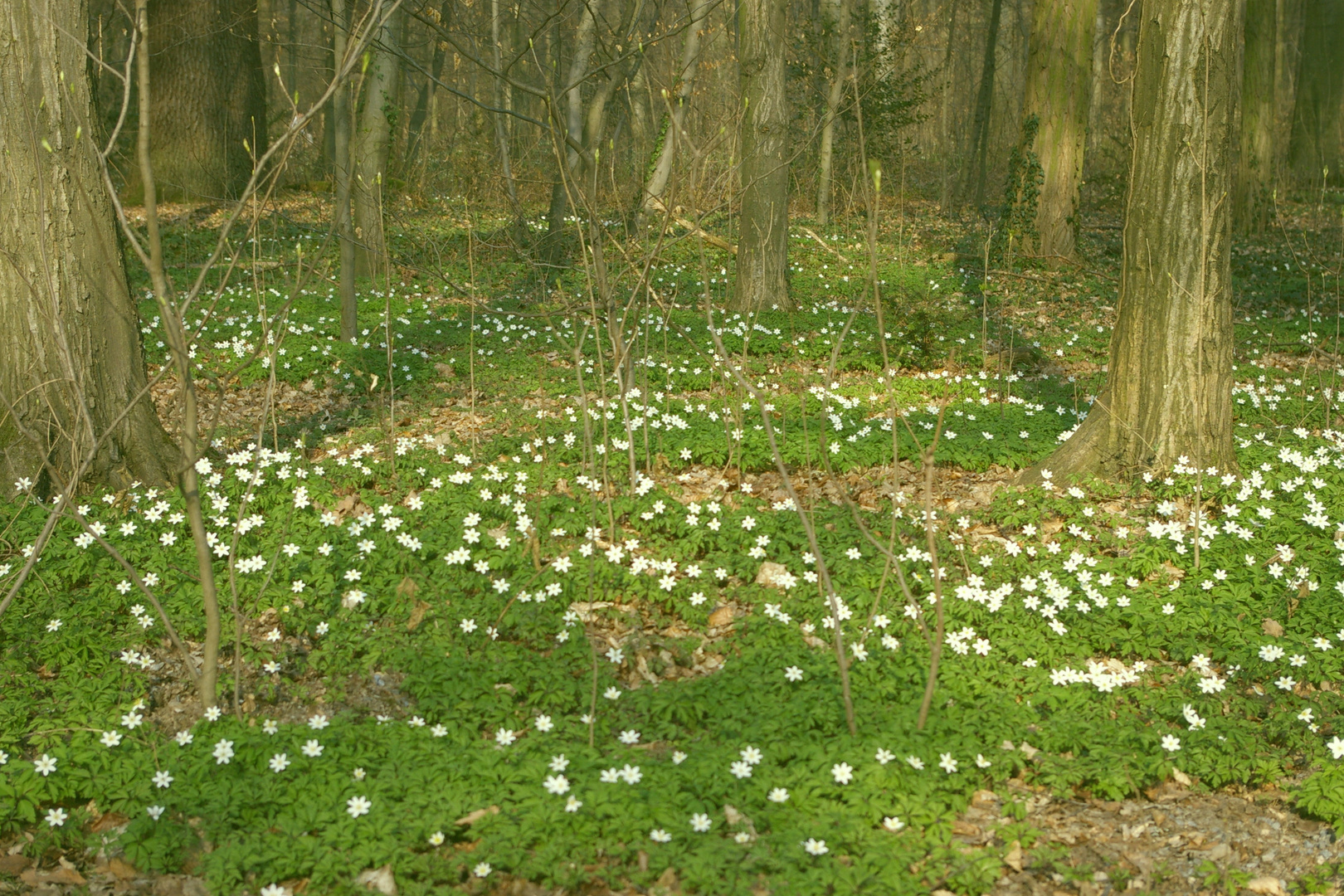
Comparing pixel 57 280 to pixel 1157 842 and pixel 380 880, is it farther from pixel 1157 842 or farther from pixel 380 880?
pixel 1157 842

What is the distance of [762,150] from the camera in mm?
10164

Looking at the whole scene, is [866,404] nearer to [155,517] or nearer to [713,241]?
Answer: [155,517]

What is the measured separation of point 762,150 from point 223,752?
27.5ft

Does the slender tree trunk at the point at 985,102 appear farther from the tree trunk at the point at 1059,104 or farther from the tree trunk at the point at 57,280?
the tree trunk at the point at 57,280

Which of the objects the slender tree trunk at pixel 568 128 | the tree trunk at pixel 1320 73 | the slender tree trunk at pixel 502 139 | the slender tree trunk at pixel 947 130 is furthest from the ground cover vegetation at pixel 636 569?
the tree trunk at pixel 1320 73

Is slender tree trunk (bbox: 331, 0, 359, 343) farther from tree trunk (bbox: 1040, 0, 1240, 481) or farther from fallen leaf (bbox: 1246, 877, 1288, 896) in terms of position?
fallen leaf (bbox: 1246, 877, 1288, 896)

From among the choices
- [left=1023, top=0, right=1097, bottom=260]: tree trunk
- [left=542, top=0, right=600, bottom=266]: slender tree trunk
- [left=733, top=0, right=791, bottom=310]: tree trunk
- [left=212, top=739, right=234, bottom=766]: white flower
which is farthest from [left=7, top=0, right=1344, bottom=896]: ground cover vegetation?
[left=1023, top=0, right=1097, bottom=260]: tree trunk

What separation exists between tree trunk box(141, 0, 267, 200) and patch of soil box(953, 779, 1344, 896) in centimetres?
1527

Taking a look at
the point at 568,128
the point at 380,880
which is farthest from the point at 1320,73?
the point at 380,880

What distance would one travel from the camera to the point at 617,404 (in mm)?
7227

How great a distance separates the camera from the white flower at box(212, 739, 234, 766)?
3.54 meters

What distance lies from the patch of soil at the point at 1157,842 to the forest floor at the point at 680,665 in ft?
0.06

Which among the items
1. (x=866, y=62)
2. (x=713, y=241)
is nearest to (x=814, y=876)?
(x=713, y=241)

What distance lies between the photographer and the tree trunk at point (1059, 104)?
1354 centimetres
